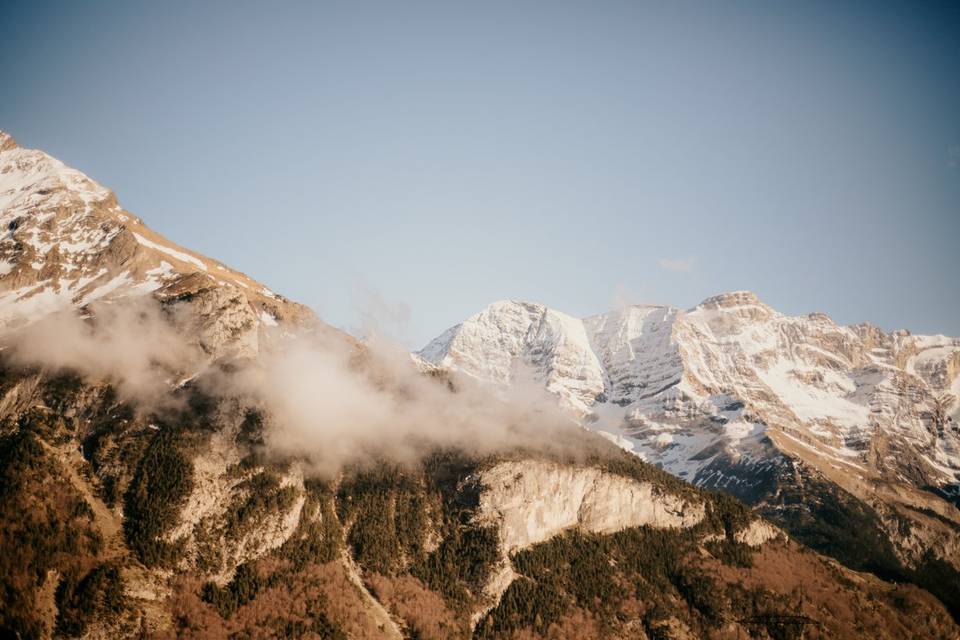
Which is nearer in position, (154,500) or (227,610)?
(227,610)

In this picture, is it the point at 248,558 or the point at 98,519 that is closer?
the point at 98,519

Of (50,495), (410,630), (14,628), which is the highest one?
(50,495)

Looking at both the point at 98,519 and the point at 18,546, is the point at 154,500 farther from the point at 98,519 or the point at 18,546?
the point at 18,546

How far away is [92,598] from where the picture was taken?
164 metres

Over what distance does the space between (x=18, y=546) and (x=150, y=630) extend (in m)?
36.2

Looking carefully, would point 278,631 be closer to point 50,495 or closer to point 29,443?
point 50,495

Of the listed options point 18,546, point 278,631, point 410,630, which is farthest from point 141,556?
point 410,630

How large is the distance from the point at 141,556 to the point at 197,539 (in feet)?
50.3

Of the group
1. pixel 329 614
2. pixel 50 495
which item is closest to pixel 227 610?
pixel 329 614

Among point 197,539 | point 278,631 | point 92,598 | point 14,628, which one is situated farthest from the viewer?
point 197,539

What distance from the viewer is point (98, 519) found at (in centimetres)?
18662

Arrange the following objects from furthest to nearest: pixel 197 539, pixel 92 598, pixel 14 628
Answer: pixel 197 539
pixel 92 598
pixel 14 628

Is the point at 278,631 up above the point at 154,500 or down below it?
below

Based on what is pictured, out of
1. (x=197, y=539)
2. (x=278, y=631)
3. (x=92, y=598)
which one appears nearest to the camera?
(x=92, y=598)
